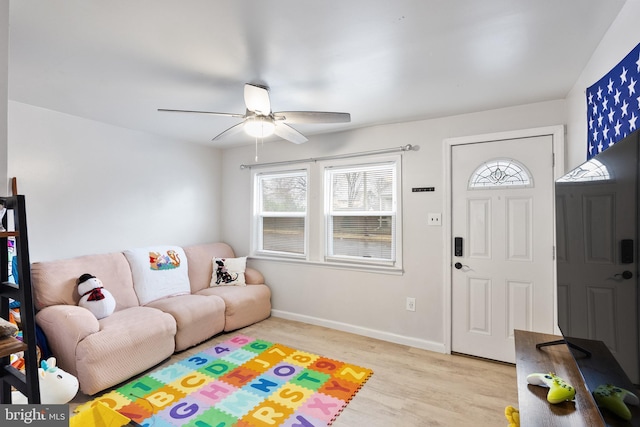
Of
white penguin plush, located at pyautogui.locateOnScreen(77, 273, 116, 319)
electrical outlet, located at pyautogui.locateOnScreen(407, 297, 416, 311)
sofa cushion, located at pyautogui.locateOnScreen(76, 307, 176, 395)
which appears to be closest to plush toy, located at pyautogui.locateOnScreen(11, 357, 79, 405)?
sofa cushion, located at pyautogui.locateOnScreen(76, 307, 176, 395)

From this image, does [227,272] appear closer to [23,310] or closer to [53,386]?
[53,386]

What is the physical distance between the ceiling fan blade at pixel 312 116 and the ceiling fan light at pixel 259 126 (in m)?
0.08

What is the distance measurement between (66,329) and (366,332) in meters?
2.78

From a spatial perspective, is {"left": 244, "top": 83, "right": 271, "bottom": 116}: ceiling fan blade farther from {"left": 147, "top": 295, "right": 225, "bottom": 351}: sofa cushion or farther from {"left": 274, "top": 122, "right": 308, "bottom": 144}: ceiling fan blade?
{"left": 147, "top": 295, "right": 225, "bottom": 351}: sofa cushion

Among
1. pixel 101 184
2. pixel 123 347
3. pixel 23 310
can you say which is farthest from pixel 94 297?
pixel 23 310

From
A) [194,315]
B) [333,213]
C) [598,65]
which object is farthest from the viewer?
[333,213]

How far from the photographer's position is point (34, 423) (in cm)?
117

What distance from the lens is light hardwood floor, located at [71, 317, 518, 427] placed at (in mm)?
2170

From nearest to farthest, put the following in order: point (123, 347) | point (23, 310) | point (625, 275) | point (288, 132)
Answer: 1. point (625, 275)
2. point (23, 310)
3. point (123, 347)
4. point (288, 132)

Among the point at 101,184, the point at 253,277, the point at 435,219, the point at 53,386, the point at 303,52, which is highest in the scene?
the point at 303,52

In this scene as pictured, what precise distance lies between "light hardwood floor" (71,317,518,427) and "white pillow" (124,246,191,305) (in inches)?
29.6

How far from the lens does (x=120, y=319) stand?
277 cm

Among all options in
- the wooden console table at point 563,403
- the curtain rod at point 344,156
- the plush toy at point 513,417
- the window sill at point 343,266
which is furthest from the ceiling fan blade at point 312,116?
the plush toy at point 513,417

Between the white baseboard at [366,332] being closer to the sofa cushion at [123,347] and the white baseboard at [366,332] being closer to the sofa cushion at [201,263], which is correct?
the sofa cushion at [201,263]
